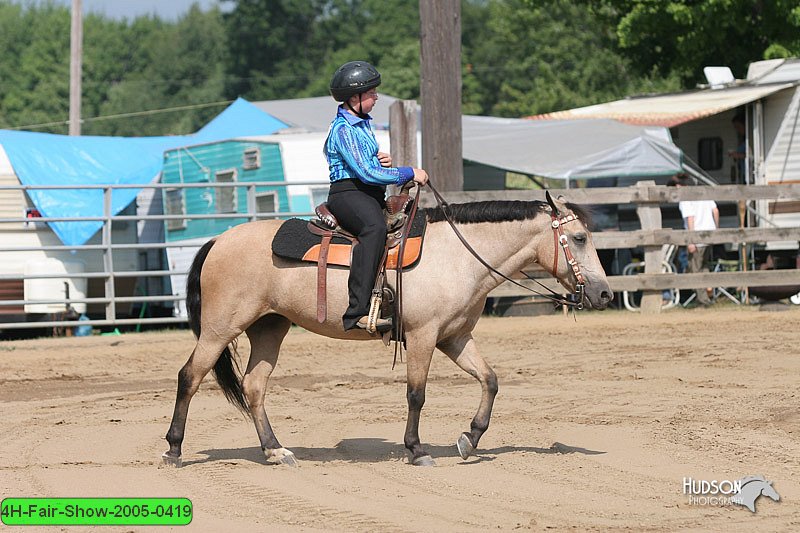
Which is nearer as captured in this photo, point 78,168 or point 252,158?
point 78,168

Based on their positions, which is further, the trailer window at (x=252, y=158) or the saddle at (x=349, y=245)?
the trailer window at (x=252, y=158)

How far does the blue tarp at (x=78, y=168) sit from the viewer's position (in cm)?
1703

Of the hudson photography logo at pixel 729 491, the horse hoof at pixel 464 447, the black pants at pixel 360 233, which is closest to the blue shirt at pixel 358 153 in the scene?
the black pants at pixel 360 233

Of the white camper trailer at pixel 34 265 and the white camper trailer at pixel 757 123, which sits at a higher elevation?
the white camper trailer at pixel 757 123

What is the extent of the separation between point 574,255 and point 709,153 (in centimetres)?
1412

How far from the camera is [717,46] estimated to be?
77.8 ft

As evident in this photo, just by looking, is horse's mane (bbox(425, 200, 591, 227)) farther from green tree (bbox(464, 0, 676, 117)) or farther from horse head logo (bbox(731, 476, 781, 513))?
green tree (bbox(464, 0, 676, 117))

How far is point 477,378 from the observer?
7387mm

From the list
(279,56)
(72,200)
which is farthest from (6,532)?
(279,56)

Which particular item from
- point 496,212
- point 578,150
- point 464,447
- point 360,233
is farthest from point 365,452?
point 578,150

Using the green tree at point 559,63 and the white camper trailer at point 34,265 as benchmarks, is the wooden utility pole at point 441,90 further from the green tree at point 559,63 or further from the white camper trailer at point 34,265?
the green tree at point 559,63

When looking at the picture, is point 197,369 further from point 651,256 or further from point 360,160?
point 651,256

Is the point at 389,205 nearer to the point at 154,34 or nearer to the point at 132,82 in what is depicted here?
the point at 132,82

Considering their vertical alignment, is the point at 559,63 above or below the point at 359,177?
above
